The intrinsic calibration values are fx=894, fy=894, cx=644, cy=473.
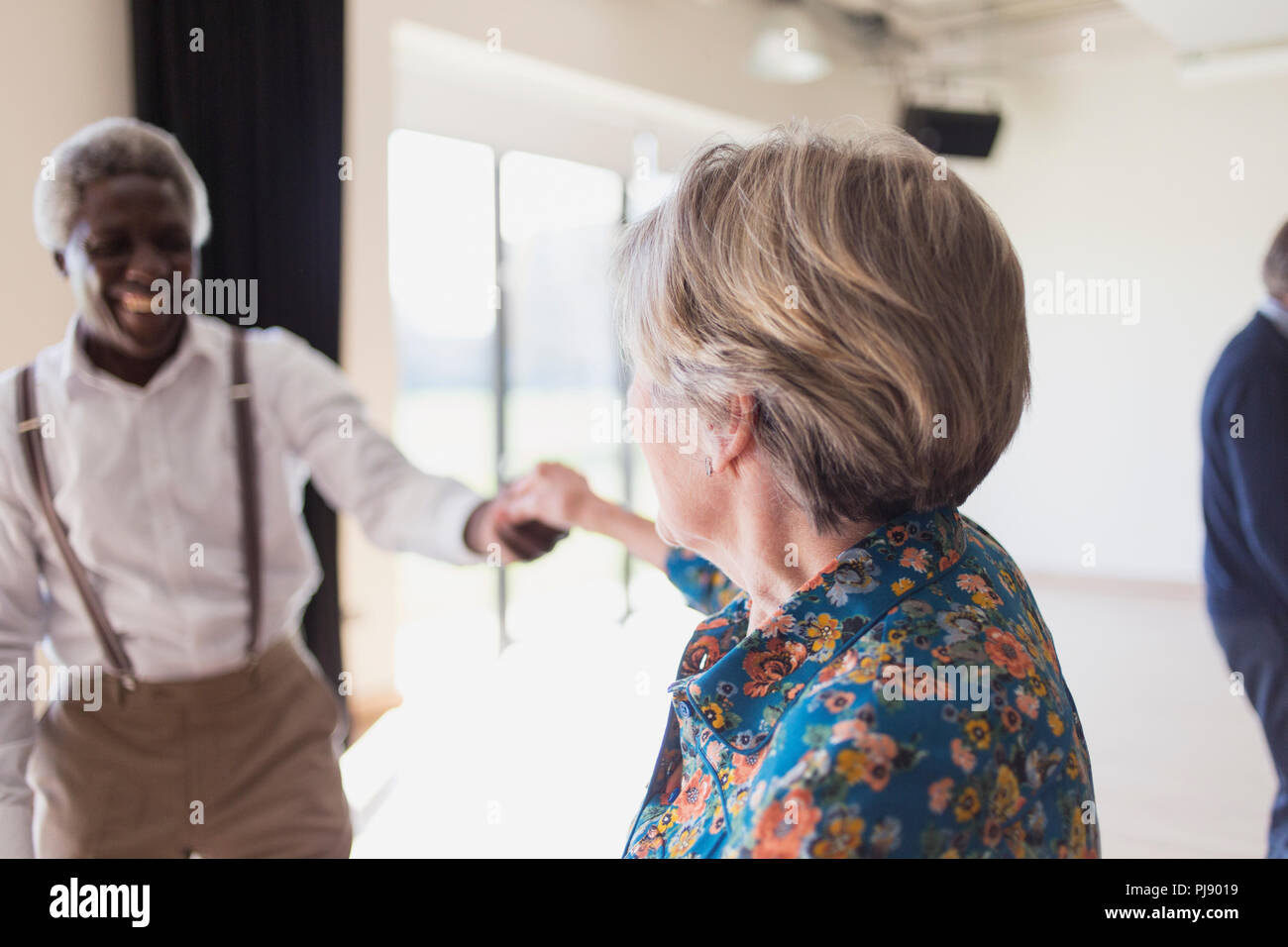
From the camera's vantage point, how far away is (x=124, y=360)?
3.24 ft

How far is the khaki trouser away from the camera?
1.04 meters

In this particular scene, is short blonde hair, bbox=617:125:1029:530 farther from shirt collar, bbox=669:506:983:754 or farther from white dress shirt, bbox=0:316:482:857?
white dress shirt, bbox=0:316:482:857

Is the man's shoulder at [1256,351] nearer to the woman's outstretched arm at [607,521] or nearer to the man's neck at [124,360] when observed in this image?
the woman's outstretched arm at [607,521]

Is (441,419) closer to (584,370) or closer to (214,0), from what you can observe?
(214,0)

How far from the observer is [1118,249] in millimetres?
3711

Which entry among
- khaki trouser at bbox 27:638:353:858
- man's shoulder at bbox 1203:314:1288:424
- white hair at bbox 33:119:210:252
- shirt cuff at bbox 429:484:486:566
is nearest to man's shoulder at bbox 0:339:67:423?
Result: white hair at bbox 33:119:210:252

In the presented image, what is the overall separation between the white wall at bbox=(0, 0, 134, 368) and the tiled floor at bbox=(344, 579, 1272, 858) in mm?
Answer: 662

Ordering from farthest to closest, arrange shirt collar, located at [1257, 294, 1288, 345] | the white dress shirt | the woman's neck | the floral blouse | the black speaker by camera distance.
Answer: the black speaker
shirt collar, located at [1257, 294, 1288, 345]
the white dress shirt
the woman's neck
the floral blouse

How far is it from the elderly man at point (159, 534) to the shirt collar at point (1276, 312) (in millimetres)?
1732

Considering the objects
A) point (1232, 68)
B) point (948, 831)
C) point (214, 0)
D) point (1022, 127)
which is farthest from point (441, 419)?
point (1022, 127)

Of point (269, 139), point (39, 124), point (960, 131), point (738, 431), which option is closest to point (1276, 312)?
point (738, 431)

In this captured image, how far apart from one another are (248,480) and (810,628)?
2.30 ft

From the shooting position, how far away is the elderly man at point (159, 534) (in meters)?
0.97

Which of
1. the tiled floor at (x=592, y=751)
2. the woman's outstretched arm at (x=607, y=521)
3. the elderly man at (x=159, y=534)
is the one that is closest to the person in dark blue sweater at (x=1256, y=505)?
the tiled floor at (x=592, y=751)
